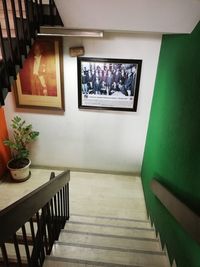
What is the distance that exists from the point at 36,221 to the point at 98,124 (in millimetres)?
1943

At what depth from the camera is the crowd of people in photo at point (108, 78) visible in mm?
2889

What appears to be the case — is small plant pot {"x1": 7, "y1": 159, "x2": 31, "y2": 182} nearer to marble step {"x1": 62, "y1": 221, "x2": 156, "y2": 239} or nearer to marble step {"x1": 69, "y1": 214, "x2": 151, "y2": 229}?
marble step {"x1": 69, "y1": 214, "x2": 151, "y2": 229}

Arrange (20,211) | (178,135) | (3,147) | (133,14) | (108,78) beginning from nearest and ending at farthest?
1. (20,211)
2. (133,14)
3. (178,135)
4. (108,78)
5. (3,147)

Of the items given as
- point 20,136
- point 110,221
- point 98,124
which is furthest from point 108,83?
point 110,221

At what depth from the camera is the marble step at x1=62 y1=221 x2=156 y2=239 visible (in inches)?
93.8

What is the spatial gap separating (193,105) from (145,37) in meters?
1.57

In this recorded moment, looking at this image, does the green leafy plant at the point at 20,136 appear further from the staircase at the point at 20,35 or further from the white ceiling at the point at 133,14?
the white ceiling at the point at 133,14

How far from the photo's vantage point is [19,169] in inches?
131

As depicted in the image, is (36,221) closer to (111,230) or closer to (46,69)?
(111,230)

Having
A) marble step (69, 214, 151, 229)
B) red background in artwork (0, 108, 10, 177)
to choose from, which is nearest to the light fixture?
red background in artwork (0, 108, 10, 177)

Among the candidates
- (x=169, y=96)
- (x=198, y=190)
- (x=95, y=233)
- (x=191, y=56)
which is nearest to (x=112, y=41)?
(x=169, y=96)

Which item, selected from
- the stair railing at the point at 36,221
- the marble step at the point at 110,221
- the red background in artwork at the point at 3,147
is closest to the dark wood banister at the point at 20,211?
the stair railing at the point at 36,221

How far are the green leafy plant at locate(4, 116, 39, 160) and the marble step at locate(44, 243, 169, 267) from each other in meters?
1.92

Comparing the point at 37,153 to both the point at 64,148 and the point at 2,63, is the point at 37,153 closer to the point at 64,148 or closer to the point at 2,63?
the point at 64,148
